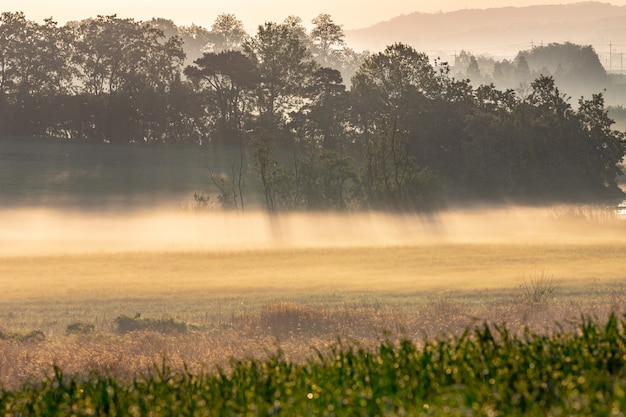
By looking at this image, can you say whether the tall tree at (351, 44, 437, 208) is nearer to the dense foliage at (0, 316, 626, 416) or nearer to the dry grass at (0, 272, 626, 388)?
the dry grass at (0, 272, 626, 388)

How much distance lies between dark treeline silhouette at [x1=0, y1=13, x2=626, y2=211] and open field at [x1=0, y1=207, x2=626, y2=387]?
17.8 m

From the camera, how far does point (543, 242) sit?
6912 centimetres

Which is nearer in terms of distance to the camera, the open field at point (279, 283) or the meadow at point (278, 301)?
the meadow at point (278, 301)

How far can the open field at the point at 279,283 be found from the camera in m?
29.8

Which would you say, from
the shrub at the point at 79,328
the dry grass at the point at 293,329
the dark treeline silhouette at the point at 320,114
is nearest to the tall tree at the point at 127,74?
the dark treeline silhouette at the point at 320,114

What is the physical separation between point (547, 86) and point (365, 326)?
93115mm

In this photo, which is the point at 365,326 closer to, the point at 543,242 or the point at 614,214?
the point at 543,242

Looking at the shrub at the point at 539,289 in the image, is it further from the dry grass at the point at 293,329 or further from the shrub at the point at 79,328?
the shrub at the point at 79,328

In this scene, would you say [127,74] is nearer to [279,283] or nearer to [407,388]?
[279,283]

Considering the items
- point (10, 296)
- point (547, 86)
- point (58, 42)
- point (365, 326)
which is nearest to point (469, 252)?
point (10, 296)

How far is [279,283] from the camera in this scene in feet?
158

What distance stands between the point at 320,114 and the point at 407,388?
10919 cm

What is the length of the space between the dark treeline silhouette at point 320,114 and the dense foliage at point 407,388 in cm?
9019

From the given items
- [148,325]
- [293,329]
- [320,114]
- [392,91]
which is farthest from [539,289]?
[392,91]
